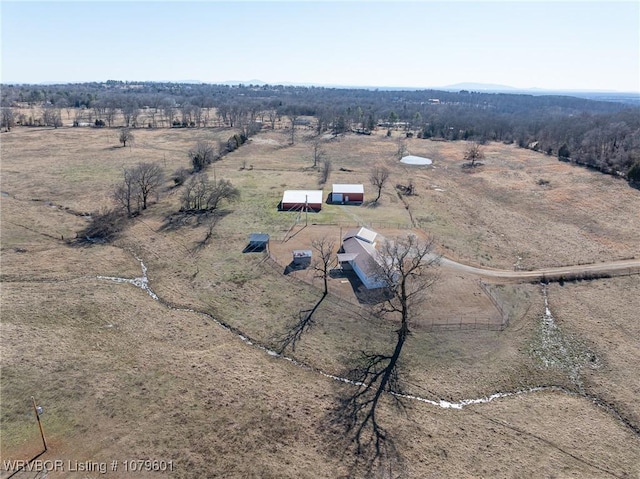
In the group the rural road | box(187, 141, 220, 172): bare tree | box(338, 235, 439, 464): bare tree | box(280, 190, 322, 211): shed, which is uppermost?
box(187, 141, 220, 172): bare tree

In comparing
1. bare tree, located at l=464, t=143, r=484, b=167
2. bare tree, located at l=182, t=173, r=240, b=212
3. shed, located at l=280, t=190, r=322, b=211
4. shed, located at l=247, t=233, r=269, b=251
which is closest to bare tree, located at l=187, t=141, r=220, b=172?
bare tree, located at l=182, t=173, r=240, b=212

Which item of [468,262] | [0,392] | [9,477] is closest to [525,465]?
[468,262]

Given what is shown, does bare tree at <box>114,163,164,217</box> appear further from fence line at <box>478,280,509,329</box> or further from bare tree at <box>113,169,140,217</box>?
fence line at <box>478,280,509,329</box>

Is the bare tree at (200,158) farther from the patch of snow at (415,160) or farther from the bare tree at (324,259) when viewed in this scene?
the patch of snow at (415,160)

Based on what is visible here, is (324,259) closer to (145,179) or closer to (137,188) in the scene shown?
(145,179)

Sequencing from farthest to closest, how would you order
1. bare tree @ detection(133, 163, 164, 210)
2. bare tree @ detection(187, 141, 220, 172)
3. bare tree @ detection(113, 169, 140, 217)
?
bare tree @ detection(187, 141, 220, 172), bare tree @ detection(133, 163, 164, 210), bare tree @ detection(113, 169, 140, 217)

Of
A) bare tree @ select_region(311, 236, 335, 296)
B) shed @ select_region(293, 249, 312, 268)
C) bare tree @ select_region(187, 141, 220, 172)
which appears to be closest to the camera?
bare tree @ select_region(311, 236, 335, 296)

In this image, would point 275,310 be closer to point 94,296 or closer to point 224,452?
point 224,452
